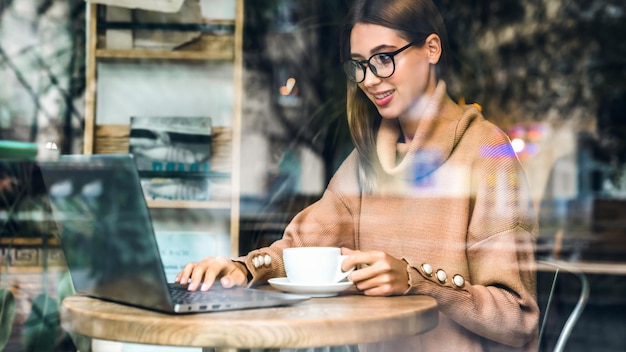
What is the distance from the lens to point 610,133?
94.3 inches

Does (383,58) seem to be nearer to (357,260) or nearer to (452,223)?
(452,223)

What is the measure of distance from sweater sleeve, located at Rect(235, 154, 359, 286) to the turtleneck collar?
0.43ft

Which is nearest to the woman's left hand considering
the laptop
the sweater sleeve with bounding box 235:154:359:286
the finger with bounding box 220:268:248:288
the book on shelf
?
the laptop

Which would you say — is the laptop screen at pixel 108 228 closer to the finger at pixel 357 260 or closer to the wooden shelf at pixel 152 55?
the finger at pixel 357 260

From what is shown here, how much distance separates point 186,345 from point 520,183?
3.54ft

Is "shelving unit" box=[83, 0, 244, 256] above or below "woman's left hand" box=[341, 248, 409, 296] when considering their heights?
above

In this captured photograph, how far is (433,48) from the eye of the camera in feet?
6.56

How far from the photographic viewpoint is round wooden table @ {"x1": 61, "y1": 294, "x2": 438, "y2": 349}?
114cm

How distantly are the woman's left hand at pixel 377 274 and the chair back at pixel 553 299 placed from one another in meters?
0.56

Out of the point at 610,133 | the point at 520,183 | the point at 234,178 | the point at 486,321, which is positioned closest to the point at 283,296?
the point at 486,321

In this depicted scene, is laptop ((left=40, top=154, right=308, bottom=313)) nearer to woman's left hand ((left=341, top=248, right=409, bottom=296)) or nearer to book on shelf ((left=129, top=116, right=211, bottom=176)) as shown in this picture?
woman's left hand ((left=341, top=248, right=409, bottom=296))

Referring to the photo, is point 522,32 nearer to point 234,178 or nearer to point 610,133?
point 610,133

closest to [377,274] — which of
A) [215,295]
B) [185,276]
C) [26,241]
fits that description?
[215,295]

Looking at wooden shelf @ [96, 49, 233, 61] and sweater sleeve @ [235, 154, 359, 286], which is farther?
wooden shelf @ [96, 49, 233, 61]
